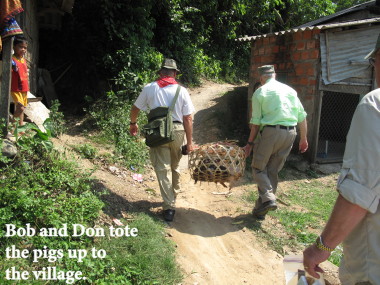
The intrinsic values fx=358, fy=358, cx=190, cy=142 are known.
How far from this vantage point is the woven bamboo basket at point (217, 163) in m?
4.32

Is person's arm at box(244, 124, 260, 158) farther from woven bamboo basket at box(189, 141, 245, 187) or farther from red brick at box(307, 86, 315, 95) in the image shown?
red brick at box(307, 86, 315, 95)

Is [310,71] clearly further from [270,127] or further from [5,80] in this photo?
[5,80]

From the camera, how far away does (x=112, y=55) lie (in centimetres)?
882

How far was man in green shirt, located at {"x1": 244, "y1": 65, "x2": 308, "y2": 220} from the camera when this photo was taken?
14.9 feet

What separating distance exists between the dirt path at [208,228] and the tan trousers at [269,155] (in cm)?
57

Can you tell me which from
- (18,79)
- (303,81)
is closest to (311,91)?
(303,81)

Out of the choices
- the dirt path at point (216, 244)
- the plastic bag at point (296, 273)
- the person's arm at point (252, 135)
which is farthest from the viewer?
the person's arm at point (252, 135)

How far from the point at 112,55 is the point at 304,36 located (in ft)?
14.8

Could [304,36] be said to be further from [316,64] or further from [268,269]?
[268,269]

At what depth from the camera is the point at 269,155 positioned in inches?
183

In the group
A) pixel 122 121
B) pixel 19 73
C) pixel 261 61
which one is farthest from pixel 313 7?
pixel 19 73

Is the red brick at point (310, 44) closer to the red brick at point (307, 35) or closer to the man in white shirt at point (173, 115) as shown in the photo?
the red brick at point (307, 35)

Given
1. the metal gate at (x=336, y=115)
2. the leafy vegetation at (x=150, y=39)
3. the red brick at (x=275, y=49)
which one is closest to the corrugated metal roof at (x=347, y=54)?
the red brick at (x=275, y=49)

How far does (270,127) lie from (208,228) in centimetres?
154
